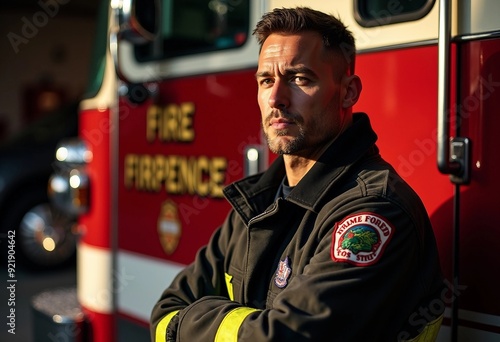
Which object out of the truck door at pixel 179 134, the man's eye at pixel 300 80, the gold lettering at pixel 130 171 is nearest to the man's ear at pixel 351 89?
the man's eye at pixel 300 80

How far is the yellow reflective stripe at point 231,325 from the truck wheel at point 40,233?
209 inches

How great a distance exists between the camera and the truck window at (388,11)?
1.91 m

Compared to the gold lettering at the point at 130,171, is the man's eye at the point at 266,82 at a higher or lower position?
higher

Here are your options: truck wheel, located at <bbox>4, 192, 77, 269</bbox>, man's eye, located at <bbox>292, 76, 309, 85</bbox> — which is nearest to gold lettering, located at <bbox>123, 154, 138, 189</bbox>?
man's eye, located at <bbox>292, 76, 309, 85</bbox>

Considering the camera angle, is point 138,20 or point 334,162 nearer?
point 334,162

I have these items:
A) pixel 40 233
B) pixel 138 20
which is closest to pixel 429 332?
pixel 138 20

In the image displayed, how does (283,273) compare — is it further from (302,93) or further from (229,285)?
(302,93)

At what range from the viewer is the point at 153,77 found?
2885mm

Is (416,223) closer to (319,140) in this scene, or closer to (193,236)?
(319,140)

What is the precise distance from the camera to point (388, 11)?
6.57ft

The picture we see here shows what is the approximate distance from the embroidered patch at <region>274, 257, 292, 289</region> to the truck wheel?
5.28 meters

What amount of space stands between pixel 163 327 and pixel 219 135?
0.89 metres

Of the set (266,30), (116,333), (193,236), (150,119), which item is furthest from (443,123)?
(116,333)

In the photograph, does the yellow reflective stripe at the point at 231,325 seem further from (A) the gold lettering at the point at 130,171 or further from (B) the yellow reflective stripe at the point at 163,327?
(A) the gold lettering at the point at 130,171
